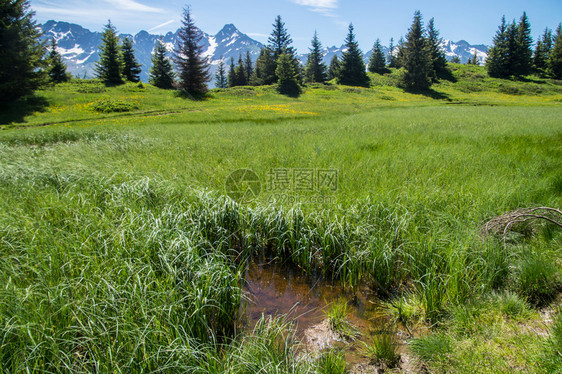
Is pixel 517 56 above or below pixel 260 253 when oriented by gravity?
above

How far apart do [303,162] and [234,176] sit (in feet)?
5.07

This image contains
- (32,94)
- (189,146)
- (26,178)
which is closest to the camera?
(26,178)

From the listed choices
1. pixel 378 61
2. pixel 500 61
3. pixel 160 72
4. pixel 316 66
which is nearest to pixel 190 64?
pixel 160 72

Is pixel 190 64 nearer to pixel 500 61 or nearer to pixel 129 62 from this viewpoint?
pixel 129 62

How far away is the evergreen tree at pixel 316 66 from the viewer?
51188 mm

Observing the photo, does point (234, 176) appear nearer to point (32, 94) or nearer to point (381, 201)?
point (381, 201)

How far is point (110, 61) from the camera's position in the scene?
33.1m

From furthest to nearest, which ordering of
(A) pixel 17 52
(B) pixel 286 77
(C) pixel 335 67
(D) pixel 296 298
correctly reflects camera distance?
(C) pixel 335 67 < (B) pixel 286 77 < (A) pixel 17 52 < (D) pixel 296 298

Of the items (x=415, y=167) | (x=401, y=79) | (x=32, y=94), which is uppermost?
(x=401, y=79)

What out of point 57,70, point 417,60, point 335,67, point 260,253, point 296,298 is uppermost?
point 335,67

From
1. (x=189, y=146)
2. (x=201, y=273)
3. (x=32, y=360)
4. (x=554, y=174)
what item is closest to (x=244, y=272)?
(x=201, y=273)

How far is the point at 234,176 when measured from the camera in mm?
5160

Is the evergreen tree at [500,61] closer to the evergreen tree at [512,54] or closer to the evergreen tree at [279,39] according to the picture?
the evergreen tree at [512,54]

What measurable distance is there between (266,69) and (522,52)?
4931 centimetres
